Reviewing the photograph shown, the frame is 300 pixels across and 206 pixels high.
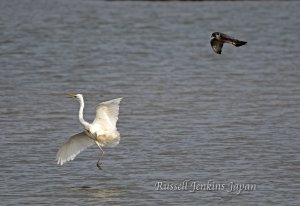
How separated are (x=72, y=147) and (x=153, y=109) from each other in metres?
4.26

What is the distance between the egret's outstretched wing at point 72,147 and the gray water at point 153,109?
201 millimetres

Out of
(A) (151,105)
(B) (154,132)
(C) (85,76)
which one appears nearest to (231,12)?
(C) (85,76)

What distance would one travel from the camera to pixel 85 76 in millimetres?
20000

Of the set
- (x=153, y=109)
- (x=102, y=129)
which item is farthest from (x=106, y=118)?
(x=153, y=109)

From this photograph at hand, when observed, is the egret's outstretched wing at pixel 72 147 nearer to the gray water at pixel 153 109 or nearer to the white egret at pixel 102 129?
the white egret at pixel 102 129

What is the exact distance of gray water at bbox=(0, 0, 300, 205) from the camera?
1089 centimetres

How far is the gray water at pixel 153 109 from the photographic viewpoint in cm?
1089

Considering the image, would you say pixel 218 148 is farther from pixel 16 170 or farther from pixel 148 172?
pixel 16 170

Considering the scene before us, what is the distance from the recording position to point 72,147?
11.8m

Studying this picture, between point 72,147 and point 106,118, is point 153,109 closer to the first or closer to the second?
point 72,147

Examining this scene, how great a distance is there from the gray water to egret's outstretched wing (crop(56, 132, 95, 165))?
20cm

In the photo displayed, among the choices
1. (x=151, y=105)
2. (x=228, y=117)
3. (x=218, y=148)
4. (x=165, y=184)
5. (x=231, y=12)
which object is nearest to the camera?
(x=165, y=184)

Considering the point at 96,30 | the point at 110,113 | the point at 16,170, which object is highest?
the point at 96,30

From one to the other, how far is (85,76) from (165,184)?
30.7ft
